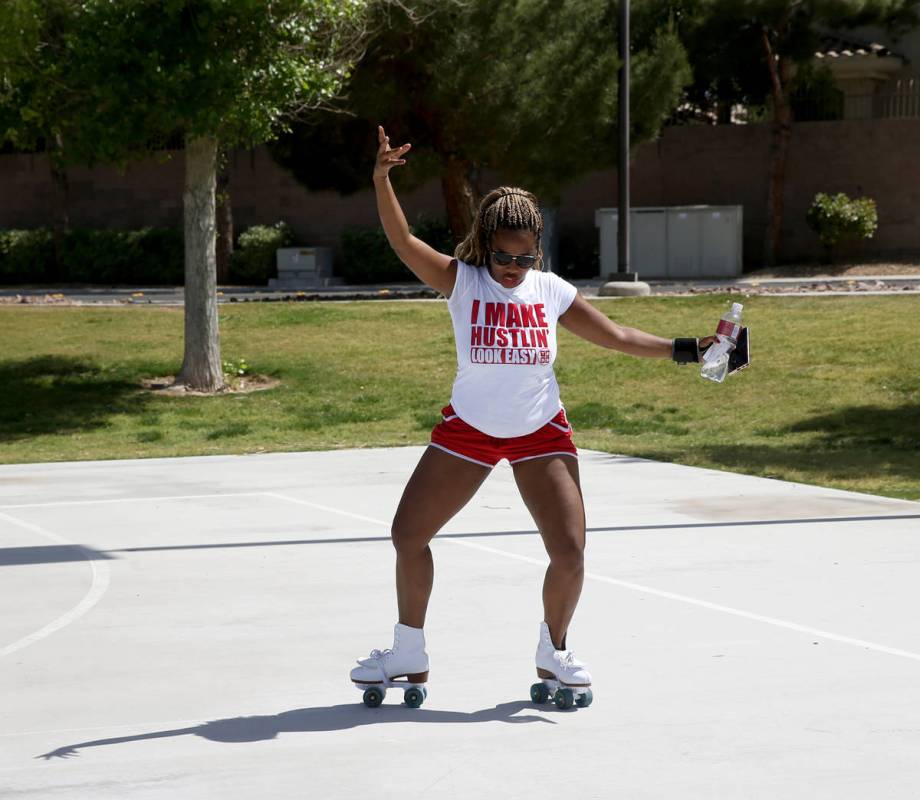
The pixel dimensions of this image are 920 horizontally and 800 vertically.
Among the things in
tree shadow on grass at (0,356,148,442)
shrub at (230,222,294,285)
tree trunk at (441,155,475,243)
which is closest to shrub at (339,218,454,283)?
shrub at (230,222,294,285)

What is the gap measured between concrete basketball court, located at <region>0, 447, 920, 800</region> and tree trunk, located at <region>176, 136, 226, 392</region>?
25.3 feet

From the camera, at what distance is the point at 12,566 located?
8.69m

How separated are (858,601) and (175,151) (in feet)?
95.0

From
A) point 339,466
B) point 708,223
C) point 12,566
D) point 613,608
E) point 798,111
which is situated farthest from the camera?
point 798,111

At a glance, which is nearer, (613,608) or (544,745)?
(544,745)

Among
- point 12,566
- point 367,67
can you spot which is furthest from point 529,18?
point 12,566

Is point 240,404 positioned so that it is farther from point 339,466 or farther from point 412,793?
point 412,793

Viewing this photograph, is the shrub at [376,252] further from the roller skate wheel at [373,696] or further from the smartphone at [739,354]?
the roller skate wheel at [373,696]

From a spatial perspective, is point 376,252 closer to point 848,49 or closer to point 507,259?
point 848,49

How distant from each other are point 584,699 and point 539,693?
174mm

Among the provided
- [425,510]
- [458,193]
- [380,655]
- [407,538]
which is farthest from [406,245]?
[458,193]

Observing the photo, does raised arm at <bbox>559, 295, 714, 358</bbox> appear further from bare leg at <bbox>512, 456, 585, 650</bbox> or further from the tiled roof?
the tiled roof

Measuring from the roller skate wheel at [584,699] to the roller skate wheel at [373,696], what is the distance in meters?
0.74

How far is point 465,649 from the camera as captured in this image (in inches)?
258
